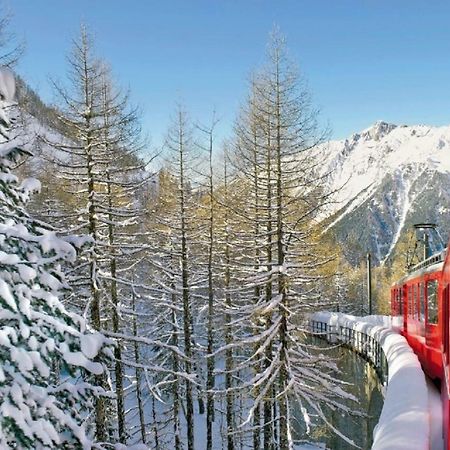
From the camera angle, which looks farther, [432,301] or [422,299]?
[422,299]

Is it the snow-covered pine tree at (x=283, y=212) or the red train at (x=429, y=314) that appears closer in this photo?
the red train at (x=429, y=314)

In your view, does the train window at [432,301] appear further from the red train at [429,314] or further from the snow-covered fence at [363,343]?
the snow-covered fence at [363,343]

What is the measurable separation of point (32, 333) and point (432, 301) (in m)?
8.31

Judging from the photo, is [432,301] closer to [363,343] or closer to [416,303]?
[416,303]

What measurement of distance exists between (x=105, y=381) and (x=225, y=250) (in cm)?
954

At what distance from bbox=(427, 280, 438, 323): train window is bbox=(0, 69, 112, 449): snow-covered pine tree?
712cm

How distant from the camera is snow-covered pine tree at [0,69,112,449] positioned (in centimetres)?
392

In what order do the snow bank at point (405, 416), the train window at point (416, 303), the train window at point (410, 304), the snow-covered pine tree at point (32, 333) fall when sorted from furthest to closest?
the train window at point (410, 304)
the train window at point (416, 303)
the snow bank at point (405, 416)
the snow-covered pine tree at point (32, 333)

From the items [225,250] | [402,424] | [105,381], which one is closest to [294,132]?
[225,250]

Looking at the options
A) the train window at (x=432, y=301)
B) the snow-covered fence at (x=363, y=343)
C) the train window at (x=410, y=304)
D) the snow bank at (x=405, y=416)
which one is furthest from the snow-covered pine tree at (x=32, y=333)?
the train window at (x=410, y=304)

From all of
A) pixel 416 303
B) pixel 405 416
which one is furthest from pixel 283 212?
pixel 405 416

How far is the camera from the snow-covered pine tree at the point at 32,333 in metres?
3.92

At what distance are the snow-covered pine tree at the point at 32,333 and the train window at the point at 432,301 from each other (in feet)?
23.4

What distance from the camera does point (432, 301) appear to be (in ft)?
32.6
